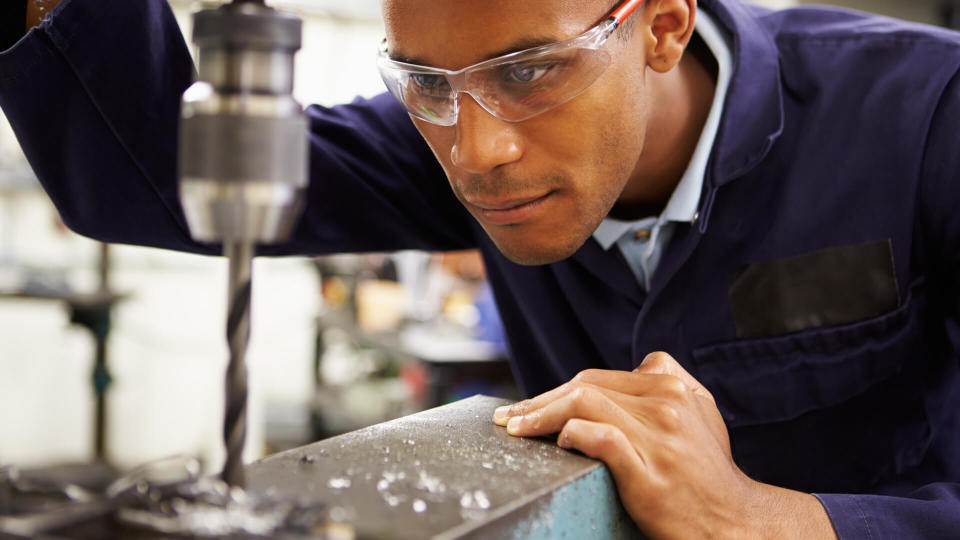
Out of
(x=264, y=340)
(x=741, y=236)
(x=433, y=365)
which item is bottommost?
(x=264, y=340)

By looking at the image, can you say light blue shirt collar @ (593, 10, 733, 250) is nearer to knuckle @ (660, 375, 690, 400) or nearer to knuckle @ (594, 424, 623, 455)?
knuckle @ (660, 375, 690, 400)

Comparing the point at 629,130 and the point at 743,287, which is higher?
the point at 629,130

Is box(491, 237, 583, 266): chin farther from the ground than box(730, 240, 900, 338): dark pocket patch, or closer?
farther from the ground

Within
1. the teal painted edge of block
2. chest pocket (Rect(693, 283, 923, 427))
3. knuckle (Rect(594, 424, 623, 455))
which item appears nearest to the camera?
the teal painted edge of block

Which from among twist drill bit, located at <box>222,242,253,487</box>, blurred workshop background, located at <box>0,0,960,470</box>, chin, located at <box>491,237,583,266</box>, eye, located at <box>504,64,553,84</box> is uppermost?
eye, located at <box>504,64,553,84</box>

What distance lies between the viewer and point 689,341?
3.94 feet

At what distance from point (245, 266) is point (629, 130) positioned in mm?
700

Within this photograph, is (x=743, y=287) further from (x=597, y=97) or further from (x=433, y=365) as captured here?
(x=433, y=365)

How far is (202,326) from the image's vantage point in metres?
4.90

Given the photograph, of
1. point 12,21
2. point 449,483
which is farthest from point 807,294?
point 12,21

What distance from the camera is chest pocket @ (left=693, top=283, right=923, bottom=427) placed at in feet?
3.87

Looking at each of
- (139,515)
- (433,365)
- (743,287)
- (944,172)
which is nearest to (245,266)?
(139,515)

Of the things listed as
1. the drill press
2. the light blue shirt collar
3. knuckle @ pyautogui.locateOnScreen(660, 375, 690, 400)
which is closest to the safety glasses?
the light blue shirt collar

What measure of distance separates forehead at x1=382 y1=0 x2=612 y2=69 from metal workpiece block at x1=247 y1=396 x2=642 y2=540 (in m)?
0.44
